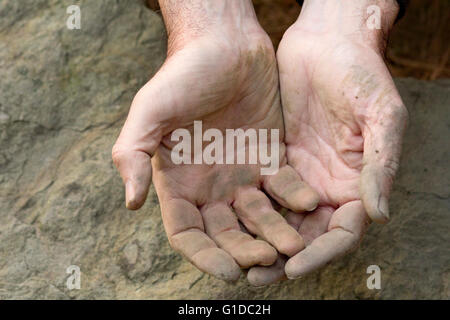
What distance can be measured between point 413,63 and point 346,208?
143cm

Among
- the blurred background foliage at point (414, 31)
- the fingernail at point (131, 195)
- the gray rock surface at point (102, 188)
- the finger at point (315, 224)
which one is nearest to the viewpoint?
the fingernail at point (131, 195)

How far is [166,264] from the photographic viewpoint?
63.0 inches

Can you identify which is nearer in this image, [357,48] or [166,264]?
[357,48]

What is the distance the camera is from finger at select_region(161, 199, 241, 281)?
1.16 metres

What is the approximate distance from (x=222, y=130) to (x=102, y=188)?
0.45 metres

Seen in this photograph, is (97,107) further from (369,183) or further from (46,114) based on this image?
(369,183)

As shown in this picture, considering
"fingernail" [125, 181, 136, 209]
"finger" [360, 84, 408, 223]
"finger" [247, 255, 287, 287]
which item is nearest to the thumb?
"fingernail" [125, 181, 136, 209]

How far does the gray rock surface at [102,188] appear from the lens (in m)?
1.58

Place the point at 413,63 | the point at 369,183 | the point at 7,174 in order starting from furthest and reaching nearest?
the point at 413,63, the point at 7,174, the point at 369,183

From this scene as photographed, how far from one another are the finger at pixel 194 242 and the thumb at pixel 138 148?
137mm

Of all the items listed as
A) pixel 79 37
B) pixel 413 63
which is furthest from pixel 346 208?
pixel 413 63

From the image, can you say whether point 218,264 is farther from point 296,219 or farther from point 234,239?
point 296,219

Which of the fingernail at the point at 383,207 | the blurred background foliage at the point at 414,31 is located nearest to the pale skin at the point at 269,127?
the fingernail at the point at 383,207

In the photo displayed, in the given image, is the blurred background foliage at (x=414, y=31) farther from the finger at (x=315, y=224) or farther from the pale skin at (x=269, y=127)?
the finger at (x=315, y=224)
